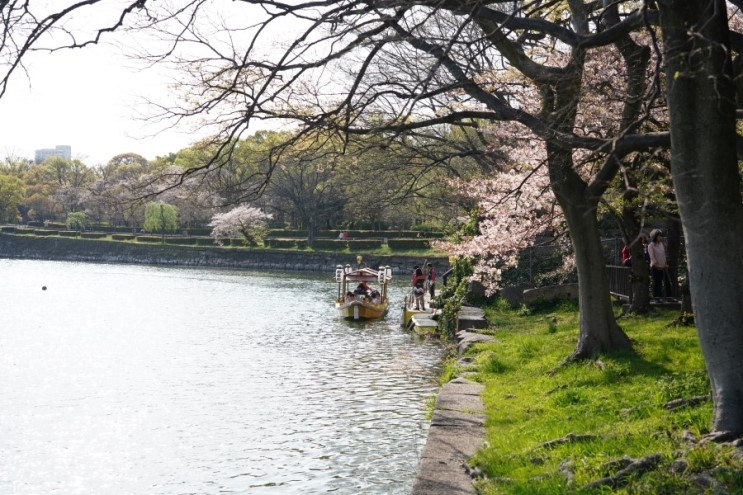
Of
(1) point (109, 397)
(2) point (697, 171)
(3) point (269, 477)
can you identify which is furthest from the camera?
(1) point (109, 397)

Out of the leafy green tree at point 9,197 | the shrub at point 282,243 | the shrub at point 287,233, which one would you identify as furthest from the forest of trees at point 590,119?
the leafy green tree at point 9,197

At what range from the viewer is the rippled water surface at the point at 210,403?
1079 centimetres

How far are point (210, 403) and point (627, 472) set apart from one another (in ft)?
34.7

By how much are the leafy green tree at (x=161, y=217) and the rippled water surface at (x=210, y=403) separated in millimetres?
59333

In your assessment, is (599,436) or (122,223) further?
(122,223)

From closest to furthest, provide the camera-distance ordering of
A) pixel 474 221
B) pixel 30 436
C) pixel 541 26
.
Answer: pixel 541 26 < pixel 30 436 < pixel 474 221

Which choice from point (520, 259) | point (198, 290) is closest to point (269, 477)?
point (520, 259)

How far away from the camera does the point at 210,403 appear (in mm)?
15633

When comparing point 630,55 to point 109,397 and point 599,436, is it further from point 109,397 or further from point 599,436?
point 109,397

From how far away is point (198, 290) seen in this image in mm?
46062

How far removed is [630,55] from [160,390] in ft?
36.7

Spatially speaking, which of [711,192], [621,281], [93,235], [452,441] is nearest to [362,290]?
[621,281]

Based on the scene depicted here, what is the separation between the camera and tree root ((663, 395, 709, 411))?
833 cm

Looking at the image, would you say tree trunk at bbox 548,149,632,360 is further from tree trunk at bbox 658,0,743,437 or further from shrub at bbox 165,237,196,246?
shrub at bbox 165,237,196,246
